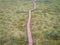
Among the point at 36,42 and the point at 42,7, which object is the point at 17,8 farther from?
the point at 36,42

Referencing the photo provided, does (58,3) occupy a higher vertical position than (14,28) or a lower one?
higher

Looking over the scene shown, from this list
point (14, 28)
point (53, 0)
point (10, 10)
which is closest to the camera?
point (14, 28)

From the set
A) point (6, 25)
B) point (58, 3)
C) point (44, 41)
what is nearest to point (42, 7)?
point (58, 3)

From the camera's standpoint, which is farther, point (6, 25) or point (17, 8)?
point (17, 8)

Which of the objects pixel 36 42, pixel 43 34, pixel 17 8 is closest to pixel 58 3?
pixel 17 8

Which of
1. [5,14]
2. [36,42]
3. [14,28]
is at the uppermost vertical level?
[5,14]

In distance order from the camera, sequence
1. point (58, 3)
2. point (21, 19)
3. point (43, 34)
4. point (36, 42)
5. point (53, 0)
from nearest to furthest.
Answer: point (36, 42) → point (43, 34) → point (21, 19) → point (58, 3) → point (53, 0)
